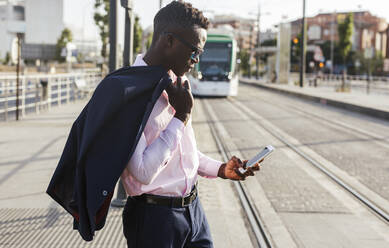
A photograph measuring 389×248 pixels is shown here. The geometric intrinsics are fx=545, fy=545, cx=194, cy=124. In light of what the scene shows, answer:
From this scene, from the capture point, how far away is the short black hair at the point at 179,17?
2094 mm

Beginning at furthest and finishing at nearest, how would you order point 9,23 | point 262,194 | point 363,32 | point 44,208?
point 9,23 < point 363,32 < point 262,194 < point 44,208

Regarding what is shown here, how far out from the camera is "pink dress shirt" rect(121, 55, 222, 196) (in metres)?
1.98

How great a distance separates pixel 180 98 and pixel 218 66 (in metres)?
24.1

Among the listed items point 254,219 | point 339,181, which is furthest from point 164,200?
point 339,181

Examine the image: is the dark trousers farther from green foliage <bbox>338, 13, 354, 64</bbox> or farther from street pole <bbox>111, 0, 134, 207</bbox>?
green foliage <bbox>338, 13, 354, 64</bbox>

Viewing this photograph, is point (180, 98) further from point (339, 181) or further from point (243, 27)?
point (243, 27)

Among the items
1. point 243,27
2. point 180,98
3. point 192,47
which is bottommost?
point 180,98

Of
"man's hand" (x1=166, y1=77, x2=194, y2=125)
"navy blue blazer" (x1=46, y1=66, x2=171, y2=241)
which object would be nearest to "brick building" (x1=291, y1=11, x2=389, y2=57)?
"man's hand" (x1=166, y1=77, x2=194, y2=125)

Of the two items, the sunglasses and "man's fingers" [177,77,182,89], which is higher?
the sunglasses

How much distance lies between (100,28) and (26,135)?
3983 cm

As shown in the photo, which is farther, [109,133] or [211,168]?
[211,168]

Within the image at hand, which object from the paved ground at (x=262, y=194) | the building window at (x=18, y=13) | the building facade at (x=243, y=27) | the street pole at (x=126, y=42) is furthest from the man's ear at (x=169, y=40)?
the building facade at (x=243, y=27)

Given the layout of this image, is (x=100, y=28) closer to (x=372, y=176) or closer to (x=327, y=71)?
(x=372, y=176)

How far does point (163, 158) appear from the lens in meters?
1.98
